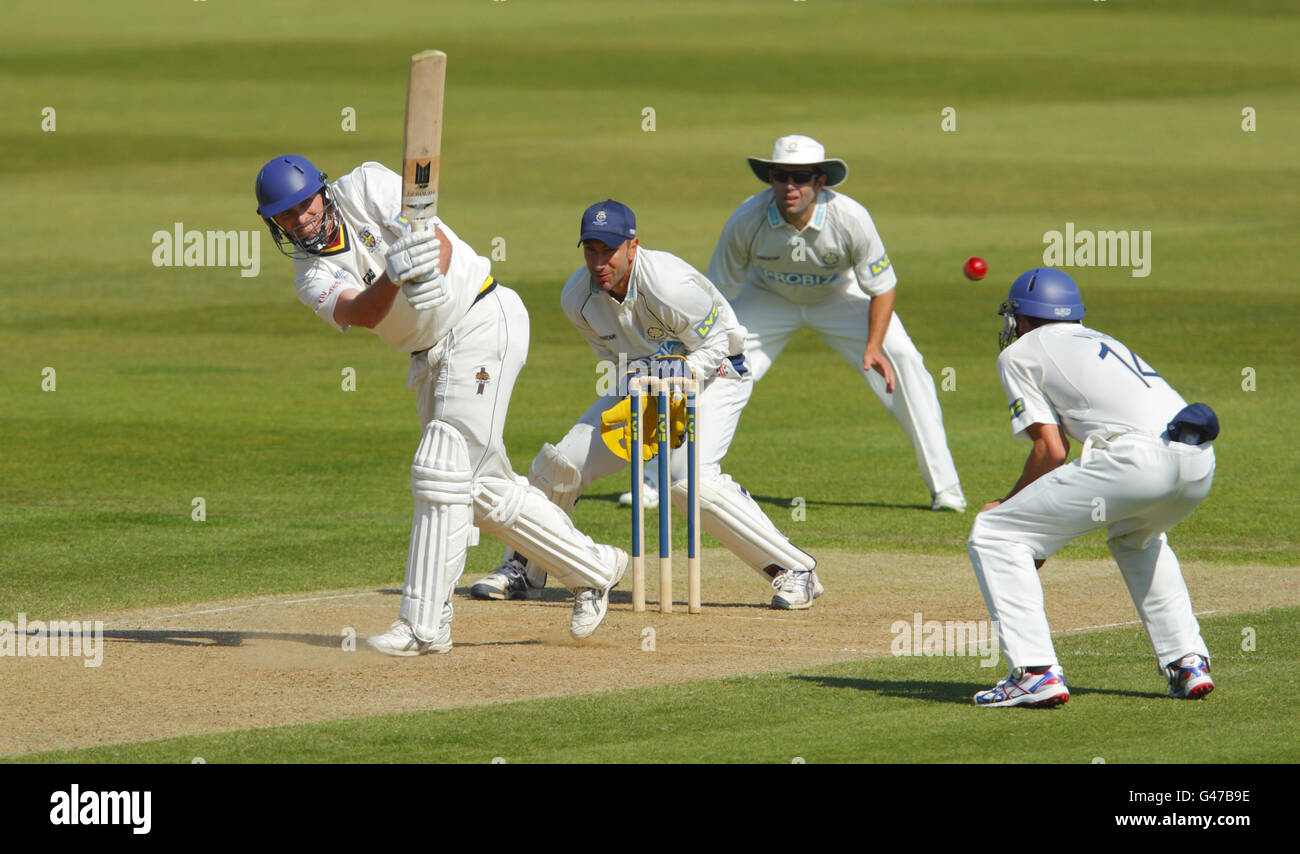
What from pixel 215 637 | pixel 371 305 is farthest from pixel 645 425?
pixel 215 637

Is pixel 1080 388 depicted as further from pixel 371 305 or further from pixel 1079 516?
pixel 371 305

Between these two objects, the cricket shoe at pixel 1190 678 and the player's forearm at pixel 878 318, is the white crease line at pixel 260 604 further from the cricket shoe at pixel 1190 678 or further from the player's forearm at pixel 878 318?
the cricket shoe at pixel 1190 678

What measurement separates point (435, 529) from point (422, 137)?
162 centimetres

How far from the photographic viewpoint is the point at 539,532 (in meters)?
8.17

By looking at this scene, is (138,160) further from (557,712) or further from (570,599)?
(557,712)

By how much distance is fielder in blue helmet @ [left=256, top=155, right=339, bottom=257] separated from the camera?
754cm

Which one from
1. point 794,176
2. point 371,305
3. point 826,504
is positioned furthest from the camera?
point 826,504

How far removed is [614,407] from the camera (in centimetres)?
877

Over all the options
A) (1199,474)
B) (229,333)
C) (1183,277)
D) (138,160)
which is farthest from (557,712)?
(138,160)

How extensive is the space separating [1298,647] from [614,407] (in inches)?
124

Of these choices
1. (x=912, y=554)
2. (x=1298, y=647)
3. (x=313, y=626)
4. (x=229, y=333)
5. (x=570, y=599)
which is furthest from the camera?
(x=229, y=333)

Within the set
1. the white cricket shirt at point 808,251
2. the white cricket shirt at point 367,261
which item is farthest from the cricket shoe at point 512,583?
the white cricket shirt at point 808,251

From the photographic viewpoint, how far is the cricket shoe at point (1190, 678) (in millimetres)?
6816

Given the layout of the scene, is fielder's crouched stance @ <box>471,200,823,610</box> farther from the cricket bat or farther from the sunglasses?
the sunglasses
